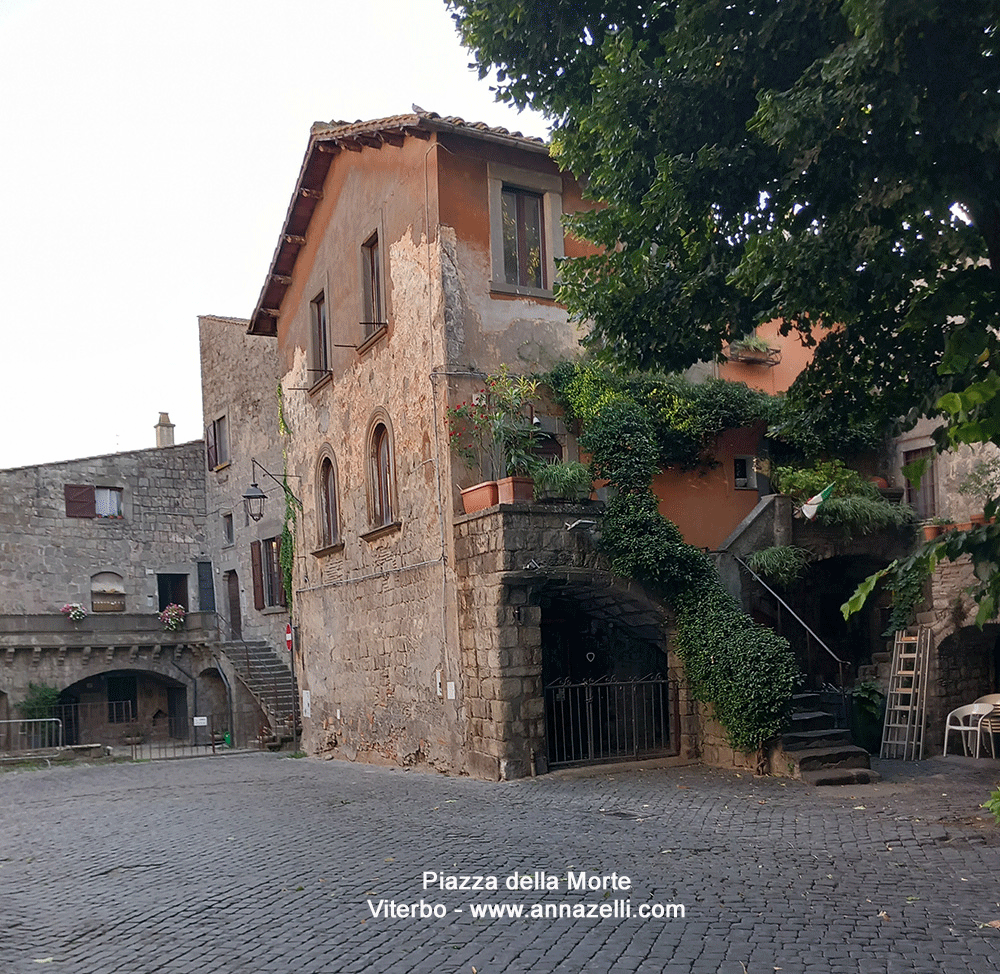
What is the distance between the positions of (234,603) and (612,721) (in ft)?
59.2

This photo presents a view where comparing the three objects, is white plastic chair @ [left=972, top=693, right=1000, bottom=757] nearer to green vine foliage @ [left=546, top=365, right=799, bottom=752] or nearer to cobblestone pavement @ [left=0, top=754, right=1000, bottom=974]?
cobblestone pavement @ [left=0, top=754, right=1000, bottom=974]

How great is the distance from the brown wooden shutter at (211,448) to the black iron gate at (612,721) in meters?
18.9

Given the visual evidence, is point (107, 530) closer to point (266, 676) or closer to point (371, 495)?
point (266, 676)

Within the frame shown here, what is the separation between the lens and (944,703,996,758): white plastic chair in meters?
12.8

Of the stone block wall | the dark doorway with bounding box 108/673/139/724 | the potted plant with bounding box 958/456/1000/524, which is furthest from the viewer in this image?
the dark doorway with bounding box 108/673/139/724

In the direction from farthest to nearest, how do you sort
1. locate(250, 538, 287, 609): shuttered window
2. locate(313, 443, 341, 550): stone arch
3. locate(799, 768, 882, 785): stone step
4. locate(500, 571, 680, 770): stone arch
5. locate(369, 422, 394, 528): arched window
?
locate(250, 538, 287, 609): shuttered window → locate(313, 443, 341, 550): stone arch → locate(369, 422, 394, 528): arched window → locate(500, 571, 680, 770): stone arch → locate(799, 768, 882, 785): stone step

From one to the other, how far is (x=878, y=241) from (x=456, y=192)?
7907 millimetres

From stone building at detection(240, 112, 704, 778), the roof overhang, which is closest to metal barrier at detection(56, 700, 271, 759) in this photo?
stone building at detection(240, 112, 704, 778)

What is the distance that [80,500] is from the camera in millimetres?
29797

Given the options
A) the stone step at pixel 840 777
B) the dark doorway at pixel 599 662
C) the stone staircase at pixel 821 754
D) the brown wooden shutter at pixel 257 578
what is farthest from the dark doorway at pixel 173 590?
the stone step at pixel 840 777

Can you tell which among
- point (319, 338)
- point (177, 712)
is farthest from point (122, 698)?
point (319, 338)

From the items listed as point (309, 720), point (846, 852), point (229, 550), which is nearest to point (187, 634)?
point (229, 550)

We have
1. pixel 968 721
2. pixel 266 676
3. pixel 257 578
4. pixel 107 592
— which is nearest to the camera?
pixel 968 721

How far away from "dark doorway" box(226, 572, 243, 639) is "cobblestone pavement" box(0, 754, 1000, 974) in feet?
58.3
